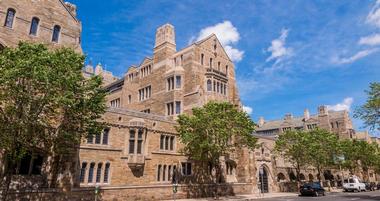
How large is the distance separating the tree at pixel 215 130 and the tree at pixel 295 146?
1518 centimetres

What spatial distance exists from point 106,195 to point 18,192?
6461 millimetres

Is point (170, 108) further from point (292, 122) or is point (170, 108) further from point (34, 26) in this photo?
point (292, 122)

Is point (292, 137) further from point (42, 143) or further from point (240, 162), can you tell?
point (42, 143)

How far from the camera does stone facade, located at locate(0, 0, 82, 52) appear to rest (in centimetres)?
2270

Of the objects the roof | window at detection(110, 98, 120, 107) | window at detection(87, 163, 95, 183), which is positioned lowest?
window at detection(87, 163, 95, 183)

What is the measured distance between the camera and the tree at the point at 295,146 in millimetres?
39906

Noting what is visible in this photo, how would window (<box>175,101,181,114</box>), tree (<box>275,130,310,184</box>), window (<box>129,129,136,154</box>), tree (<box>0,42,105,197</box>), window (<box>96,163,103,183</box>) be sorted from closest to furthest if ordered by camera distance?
1. tree (<box>0,42,105,197</box>)
2. window (<box>96,163,103,183</box>)
3. window (<box>129,129,136,154</box>)
4. window (<box>175,101,181,114</box>)
5. tree (<box>275,130,310,184</box>)

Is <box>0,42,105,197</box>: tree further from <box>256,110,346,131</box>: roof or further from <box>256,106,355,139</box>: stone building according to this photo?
<box>256,110,346,131</box>: roof

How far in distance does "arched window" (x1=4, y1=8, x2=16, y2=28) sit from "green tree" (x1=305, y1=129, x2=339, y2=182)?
39.1 meters

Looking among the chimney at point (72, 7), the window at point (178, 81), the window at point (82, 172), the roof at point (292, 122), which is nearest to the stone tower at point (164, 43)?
the window at point (178, 81)

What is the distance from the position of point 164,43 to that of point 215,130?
805 inches

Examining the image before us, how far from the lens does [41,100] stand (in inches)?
629

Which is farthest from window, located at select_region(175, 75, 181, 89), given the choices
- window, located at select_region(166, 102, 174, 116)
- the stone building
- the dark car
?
the stone building

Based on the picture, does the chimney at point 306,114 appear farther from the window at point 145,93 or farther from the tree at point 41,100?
the tree at point 41,100
